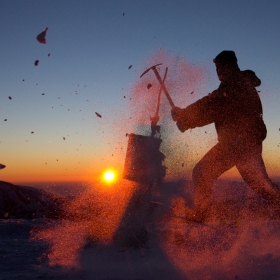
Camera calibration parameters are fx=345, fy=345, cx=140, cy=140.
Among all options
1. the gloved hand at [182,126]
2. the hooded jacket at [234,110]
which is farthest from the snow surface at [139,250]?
the hooded jacket at [234,110]

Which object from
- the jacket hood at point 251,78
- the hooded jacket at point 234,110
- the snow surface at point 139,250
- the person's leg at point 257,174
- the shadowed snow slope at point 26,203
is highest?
the shadowed snow slope at point 26,203

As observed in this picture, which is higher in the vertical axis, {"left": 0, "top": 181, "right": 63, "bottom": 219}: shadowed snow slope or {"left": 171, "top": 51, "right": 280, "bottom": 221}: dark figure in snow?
{"left": 0, "top": 181, "right": 63, "bottom": 219}: shadowed snow slope

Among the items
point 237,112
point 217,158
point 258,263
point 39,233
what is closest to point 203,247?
point 258,263

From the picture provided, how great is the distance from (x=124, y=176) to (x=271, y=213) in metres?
1.95

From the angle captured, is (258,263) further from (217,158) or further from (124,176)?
(124,176)

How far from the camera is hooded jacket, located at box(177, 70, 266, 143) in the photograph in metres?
4.10

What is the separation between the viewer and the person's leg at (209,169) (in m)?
4.05

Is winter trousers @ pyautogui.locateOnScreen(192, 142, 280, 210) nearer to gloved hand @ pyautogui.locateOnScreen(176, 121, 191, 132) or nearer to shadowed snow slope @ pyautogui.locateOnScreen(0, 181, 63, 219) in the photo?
gloved hand @ pyautogui.locateOnScreen(176, 121, 191, 132)

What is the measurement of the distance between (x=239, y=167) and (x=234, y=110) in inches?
27.2

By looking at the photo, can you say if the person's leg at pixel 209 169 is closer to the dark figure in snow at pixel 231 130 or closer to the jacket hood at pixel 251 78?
the dark figure in snow at pixel 231 130

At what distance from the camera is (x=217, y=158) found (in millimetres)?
4086

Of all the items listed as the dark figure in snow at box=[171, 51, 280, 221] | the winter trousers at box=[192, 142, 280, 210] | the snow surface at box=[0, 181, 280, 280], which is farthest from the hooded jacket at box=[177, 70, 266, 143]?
the snow surface at box=[0, 181, 280, 280]

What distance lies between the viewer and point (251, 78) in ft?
14.1

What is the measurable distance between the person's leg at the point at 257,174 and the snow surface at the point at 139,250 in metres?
0.35
